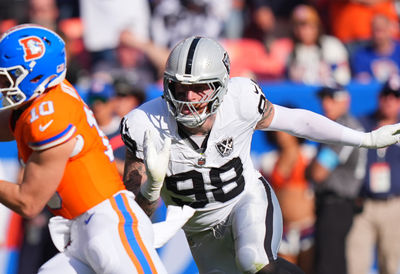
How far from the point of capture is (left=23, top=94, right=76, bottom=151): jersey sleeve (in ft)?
11.8

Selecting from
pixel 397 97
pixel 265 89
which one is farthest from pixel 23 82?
pixel 397 97

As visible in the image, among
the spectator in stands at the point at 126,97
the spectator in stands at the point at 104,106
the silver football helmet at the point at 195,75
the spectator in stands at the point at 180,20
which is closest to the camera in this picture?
the silver football helmet at the point at 195,75

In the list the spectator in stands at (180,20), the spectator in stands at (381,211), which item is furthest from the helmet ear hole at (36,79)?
the spectator in stands at (180,20)

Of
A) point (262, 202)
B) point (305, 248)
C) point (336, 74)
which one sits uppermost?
point (262, 202)

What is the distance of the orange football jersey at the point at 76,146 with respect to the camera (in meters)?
3.64

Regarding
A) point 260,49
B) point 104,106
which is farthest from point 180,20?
point 104,106

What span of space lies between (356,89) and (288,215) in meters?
Result: 1.24

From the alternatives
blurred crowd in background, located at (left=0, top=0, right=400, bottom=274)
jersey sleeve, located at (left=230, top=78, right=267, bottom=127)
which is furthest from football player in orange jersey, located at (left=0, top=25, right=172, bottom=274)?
blurred crowd in background, located at (left=0, top=0, right=400, bottom=274)

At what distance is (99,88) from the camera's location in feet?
21.2

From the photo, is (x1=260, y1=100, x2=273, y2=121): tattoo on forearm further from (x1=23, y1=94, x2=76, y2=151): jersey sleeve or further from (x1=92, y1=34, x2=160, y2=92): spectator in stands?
(x1=92, y1=34, x2=160, y2=92): spectator in stands

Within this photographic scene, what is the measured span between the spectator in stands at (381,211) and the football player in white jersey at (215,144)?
1.86 m

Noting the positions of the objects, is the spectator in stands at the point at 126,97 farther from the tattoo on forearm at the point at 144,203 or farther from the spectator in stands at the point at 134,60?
the tattoo on forearm at the point at 144,203

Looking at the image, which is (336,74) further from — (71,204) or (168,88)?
(71,204)

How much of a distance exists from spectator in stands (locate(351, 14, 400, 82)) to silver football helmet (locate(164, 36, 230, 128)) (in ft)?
12.7
